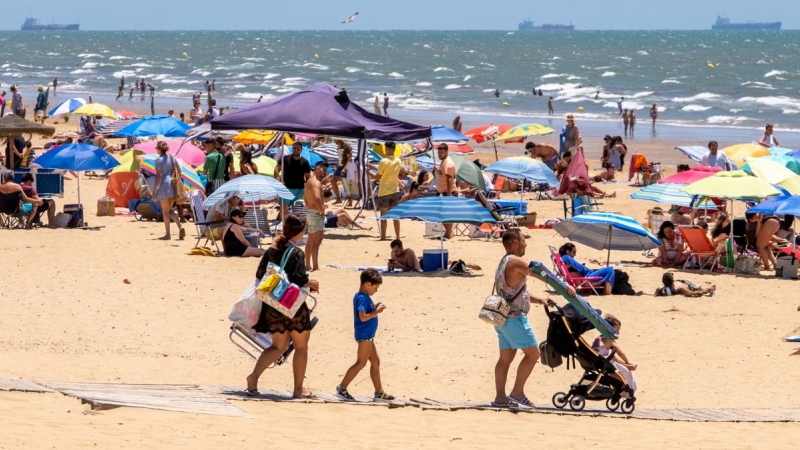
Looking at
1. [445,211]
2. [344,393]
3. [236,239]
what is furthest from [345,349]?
[236,239]

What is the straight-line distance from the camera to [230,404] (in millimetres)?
7344

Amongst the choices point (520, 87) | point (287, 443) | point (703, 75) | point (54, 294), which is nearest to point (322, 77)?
point (520, 87)

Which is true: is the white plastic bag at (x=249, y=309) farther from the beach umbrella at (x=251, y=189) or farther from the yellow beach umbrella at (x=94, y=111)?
the yellow beach umbrella at (x=94, y=111)

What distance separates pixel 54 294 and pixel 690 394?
5.89 m

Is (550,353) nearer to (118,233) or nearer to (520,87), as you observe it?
(118,233)

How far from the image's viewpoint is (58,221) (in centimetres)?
1590

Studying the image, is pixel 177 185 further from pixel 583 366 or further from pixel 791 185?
pixel 583 366

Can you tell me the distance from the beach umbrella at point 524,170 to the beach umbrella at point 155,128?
6.85 meters

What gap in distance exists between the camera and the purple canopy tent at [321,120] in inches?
595

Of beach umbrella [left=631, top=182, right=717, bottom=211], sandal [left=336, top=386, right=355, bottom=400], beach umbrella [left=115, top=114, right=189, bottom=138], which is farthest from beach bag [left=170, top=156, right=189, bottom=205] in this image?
sandal [left=336, top=386, right=355, bottom=400]

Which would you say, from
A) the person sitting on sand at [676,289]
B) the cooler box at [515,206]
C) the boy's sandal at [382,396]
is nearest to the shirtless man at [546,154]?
the cooler box at [515,206]

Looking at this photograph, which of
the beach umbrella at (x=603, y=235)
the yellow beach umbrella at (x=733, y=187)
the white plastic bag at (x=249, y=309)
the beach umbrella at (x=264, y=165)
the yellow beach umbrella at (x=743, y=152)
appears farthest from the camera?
the yellow beach umbrella at (x=743, y=152)

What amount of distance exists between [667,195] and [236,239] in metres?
5.38

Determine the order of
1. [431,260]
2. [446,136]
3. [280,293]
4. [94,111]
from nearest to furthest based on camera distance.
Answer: [280,293] < [431,260] < [446,136] < [94,111]
